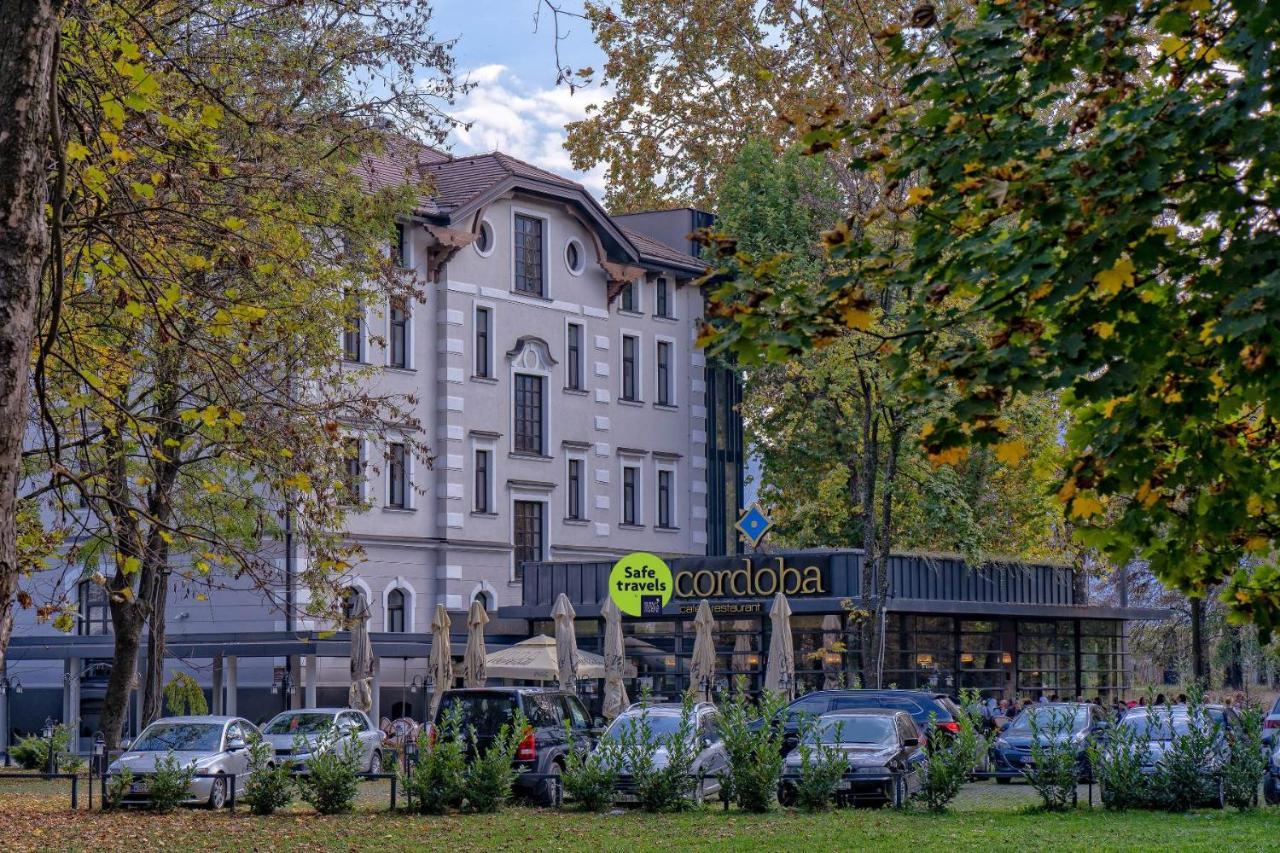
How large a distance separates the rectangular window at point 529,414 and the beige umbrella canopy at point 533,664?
42.7 feet

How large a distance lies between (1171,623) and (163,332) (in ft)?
196

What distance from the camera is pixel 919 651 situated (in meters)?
47.6

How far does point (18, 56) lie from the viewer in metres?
11.2

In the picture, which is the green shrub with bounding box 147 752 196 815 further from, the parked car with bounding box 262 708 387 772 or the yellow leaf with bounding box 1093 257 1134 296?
the yellow leaf with bounding box 1093 257 1134 296

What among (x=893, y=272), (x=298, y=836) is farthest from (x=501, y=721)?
(x=893, y=272)

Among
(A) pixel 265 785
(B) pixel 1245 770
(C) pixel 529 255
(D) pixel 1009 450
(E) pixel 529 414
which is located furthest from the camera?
(E) pixel 529 414

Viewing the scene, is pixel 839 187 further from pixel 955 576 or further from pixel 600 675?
pixel 600 675

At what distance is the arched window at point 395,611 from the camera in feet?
171

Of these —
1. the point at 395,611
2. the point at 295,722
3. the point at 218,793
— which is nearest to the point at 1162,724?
the point at 218,793

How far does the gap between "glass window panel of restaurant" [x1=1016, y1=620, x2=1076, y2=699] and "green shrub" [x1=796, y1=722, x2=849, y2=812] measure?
2637 centimetres

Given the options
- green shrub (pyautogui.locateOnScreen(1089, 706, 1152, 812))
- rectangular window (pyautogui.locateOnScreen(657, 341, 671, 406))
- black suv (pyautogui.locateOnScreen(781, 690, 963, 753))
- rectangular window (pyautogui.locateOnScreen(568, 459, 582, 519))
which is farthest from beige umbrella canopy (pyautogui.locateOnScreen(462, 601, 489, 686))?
rectangular window (pyautogui.locateOnScreen(657, 341, 671, 406))

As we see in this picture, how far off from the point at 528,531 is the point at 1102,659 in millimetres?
17392

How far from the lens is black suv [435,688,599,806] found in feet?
90.9

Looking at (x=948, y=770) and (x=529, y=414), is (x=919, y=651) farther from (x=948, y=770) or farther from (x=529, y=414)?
(x=948, y=770)
